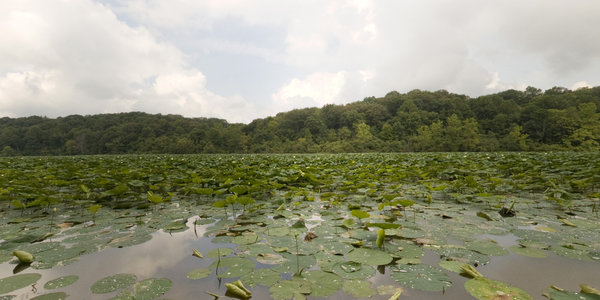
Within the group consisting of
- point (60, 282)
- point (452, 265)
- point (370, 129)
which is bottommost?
point (60, 282)

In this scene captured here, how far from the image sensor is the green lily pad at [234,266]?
158cm

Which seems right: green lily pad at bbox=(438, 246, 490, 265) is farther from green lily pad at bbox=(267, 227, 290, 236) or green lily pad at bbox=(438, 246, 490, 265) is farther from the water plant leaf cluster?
green lily pad at bbox=(267, 227, 290, 236)

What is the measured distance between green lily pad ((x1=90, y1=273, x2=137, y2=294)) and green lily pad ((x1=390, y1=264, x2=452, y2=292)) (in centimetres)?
161

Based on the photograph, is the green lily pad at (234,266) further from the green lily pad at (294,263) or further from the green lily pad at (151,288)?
the green lily pad at (151,288)

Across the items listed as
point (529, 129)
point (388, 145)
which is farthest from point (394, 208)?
point (529, 129)

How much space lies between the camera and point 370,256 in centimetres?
176

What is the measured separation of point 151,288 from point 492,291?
71.9 inches

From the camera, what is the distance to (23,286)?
1385mm

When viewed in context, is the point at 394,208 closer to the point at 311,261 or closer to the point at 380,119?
the point at 311,261

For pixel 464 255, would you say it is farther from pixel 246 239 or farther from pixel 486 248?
pixel 246 239

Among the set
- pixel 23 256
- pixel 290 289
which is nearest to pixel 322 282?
pixel 290 289

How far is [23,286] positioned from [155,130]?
66.2 metres

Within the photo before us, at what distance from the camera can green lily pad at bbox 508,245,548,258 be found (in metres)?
1.76

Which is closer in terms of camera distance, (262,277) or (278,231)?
(262,277)
